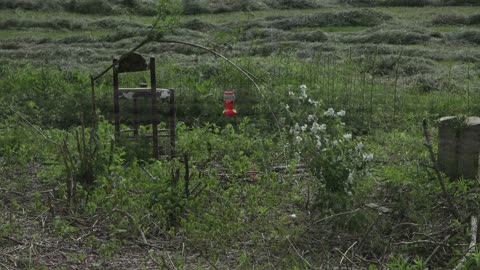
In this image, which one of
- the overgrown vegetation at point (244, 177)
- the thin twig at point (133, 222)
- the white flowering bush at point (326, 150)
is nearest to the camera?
the overgrown vegetation at point (244, 177)

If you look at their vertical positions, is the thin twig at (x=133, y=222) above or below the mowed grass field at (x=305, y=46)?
below

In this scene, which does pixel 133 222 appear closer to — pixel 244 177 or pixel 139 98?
pixel 244 177

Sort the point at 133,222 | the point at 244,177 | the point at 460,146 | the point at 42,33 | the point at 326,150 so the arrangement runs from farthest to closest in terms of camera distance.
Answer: the point at 42,33, the point at 244,177, the point at 460,146, the point at 326,150, the point at 133,222

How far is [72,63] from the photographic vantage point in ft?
40.3

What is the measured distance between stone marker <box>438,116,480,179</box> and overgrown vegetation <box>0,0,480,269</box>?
7.5 inches

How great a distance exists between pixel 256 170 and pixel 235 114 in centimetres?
218

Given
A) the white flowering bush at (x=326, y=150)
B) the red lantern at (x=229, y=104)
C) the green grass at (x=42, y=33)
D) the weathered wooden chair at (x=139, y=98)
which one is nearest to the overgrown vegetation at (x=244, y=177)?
the white flowering bush at (x=326, y=150)

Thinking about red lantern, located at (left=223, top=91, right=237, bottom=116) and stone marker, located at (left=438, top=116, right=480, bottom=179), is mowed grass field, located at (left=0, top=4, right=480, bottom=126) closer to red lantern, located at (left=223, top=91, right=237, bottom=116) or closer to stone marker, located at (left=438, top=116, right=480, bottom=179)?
red lantern, located at (left=223, top=91, right=237, bottom=116)

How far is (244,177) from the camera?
659 centimetres

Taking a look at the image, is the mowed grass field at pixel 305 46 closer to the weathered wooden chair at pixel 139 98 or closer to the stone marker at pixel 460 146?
the weathered wooden chair at pixel 139 98

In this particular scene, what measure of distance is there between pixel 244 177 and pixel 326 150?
1.29 meters

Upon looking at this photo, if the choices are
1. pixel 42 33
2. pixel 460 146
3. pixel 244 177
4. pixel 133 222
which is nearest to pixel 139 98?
pixel 244 177

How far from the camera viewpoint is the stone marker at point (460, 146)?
6.12m

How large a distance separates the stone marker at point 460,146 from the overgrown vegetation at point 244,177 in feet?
0.62
